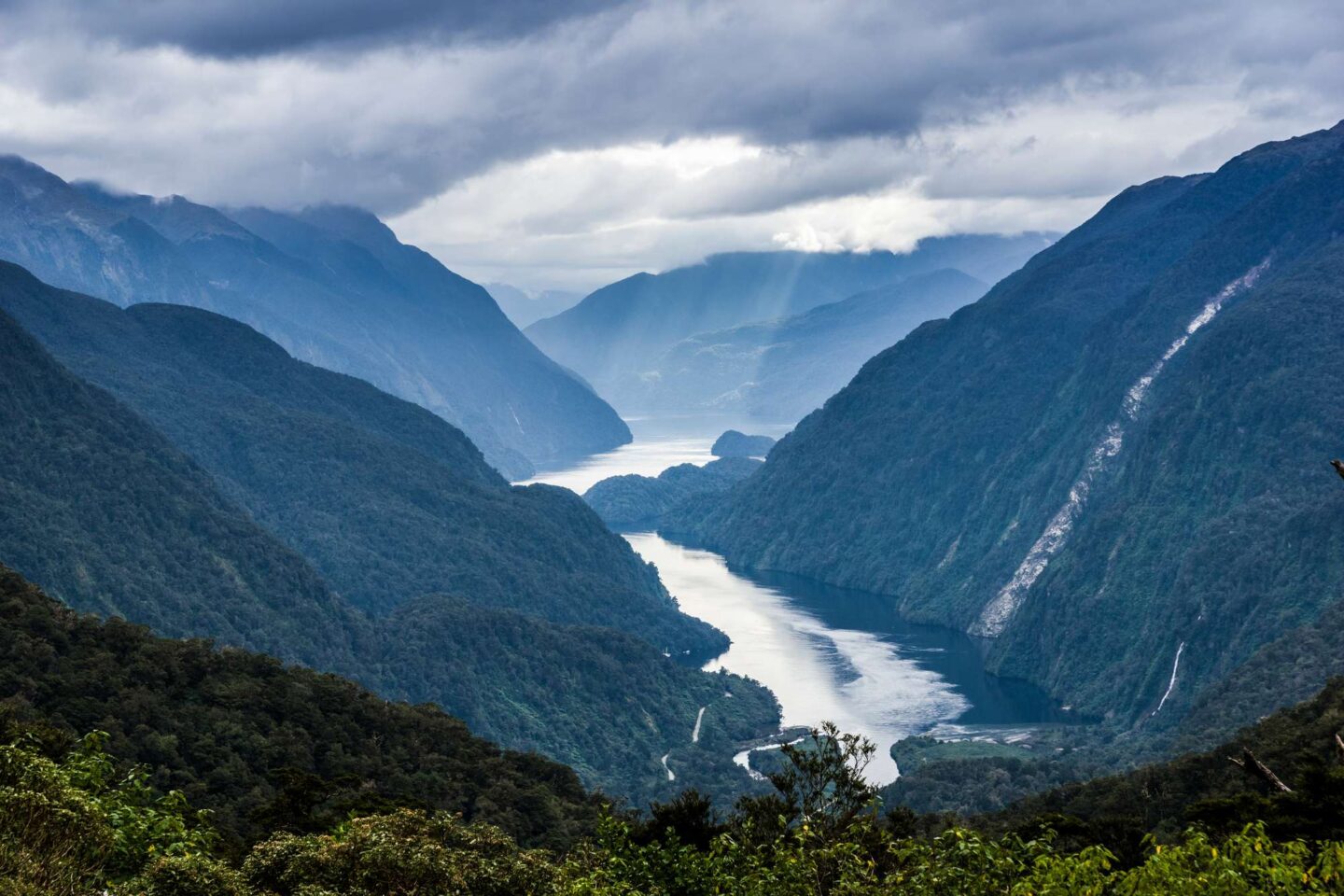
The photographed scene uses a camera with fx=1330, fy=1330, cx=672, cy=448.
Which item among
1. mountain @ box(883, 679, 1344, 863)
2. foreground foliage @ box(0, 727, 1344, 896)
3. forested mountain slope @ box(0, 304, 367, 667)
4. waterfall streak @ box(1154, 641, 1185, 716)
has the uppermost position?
forested mountain slope @ box(0, 304, 367, 667)

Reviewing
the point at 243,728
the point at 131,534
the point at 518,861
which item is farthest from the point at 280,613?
the point at 518,861

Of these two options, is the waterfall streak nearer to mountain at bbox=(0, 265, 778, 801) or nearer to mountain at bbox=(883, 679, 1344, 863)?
mountain at bbox=(883, 679, 1344, 863)

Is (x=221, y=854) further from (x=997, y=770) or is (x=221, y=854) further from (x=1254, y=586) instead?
(x=1254, y=586)

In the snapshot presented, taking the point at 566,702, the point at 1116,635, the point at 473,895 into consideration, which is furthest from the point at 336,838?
the point at 1116,635

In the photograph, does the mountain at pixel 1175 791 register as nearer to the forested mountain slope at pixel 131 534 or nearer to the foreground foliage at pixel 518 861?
the foreground foliage at pixel 518 861

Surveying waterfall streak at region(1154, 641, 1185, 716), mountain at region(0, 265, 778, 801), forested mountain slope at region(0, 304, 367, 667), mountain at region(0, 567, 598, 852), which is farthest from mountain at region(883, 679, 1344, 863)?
forested mountain slope at region(0, 304, 367, 667)

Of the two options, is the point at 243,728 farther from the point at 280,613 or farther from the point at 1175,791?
the point at 280,613

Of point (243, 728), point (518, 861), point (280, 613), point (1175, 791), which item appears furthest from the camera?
point (280, 613)

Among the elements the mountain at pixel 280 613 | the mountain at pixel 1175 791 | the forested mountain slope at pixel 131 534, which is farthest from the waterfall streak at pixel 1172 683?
the forested mountain slope at pixel 131 534
